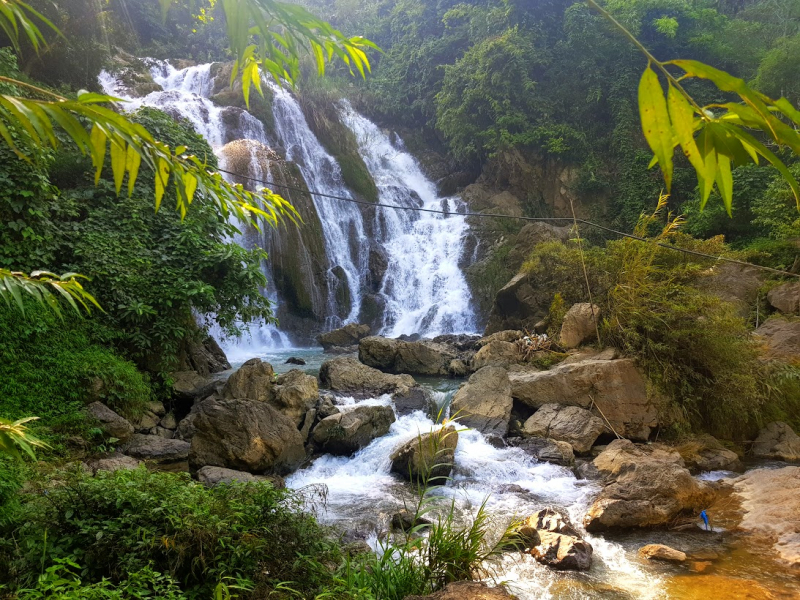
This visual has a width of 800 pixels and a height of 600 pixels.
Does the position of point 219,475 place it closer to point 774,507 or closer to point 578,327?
point 774,507

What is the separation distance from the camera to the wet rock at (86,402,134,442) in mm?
5652

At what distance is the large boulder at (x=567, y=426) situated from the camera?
294 inches

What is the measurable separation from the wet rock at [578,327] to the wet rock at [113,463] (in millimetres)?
7805

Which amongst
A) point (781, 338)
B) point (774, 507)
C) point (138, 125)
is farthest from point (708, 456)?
point (138, 125)

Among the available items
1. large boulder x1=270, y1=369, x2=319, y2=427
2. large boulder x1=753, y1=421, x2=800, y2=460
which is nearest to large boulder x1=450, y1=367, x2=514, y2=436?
large boulder x1=270, y1=369, x2=319, y2=427

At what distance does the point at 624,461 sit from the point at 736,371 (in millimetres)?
2645

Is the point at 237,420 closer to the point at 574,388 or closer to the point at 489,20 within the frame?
the point at 574,388

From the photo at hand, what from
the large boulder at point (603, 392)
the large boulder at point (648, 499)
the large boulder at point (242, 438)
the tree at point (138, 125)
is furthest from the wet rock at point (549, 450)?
the tree at point (138, 125)

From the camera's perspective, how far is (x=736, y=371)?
299 inches

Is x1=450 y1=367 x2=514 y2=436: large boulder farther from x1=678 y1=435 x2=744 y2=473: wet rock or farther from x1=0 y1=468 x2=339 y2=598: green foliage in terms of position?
x1=0 y1=468 x2=339 y2=598: green foliage

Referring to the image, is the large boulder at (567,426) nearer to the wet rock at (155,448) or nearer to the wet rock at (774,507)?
the wet rock at (774,507)

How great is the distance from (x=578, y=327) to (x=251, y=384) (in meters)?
6.33

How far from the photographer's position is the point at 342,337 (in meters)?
15.7

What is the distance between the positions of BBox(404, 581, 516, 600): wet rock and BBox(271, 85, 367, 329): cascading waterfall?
594 inches
